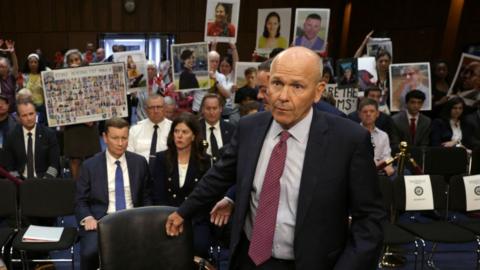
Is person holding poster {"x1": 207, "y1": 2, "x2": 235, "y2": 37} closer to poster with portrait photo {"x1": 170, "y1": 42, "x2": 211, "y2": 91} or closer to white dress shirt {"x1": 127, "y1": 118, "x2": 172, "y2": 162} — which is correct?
poster with portrait photo {"x1": 170, "y1": 42, "x2": 211, "y2": 91}

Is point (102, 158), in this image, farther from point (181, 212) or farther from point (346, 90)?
point (346, 90)

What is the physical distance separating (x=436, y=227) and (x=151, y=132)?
2.91 metres

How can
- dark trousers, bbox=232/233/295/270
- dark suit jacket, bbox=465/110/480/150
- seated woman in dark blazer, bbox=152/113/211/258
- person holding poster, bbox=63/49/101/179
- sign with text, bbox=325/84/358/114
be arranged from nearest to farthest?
dark trousers, bbox=232/233/295/270, seated woman in dark blazer, bbox=152/113/211/258, person holding poster, bbox=63/49/101/179, dark suit jacket, bbox=465/110/480/150, sign with text, bbox=325/84/358/114

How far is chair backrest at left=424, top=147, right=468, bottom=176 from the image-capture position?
214 inches

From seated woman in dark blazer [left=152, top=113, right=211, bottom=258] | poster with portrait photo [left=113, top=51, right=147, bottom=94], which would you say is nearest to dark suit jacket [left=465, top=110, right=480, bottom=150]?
seated woman in dark blazer [left=152, top=113, right=211, bottom=258]

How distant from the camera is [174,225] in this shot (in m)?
2.57

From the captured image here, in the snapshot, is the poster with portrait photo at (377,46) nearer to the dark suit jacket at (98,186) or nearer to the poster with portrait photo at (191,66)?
the poster with portrait photo at (191,66)

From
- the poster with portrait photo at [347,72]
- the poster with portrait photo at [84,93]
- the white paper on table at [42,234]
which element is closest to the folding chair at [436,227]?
the poster with portrait photo at [347,72]

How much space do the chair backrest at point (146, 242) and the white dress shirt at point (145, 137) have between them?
7.37 feet

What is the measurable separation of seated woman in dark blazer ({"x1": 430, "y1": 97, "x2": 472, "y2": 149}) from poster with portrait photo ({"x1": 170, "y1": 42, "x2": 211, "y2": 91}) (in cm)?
299

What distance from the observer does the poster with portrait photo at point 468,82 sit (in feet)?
21.6

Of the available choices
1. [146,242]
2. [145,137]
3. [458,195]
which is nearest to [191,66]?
[145,137]

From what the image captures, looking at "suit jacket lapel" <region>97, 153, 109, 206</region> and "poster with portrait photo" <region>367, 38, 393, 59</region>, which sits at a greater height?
"poster with portrait photo" <region>367, 38, 393, 59</region>

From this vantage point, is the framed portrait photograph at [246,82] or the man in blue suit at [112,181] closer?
the man in blue suit at [112,181]
